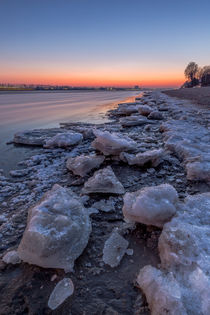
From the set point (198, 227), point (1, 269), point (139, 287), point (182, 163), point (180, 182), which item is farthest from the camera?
point (182, 163)

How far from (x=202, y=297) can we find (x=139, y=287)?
27 centimetres

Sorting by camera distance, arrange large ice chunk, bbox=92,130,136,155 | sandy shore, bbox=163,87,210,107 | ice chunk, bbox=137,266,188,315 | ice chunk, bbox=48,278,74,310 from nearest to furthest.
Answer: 1. ice chunk, bbox=137,266,188,315
2. ice chunk, bbox=48,278,74,310
3. large ice chunk, bbox=92,130,136,155
4. sandy shore, bbox=163,87,210,107

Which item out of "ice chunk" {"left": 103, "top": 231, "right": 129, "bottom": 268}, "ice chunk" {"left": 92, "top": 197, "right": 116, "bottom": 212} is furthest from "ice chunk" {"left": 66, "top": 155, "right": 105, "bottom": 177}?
"ice chunk" {"left": 103, "top": 231, "right": 129, "bottom": 268}

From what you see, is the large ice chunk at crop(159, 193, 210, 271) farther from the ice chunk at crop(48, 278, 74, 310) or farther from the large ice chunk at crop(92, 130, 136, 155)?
the large ice chunk at crop(92, 130, 136, 155)

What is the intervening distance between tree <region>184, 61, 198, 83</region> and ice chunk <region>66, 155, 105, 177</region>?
68599 mm

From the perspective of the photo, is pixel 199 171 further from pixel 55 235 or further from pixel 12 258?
pixel 12 258

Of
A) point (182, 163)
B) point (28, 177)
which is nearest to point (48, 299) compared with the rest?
point (28, 177)

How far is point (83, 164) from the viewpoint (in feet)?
6.94

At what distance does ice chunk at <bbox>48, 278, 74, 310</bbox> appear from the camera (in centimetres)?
77

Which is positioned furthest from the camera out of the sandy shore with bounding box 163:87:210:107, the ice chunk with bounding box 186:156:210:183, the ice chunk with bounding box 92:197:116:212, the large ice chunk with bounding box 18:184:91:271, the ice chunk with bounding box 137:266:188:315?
the sandy shore with bounding box 163:87:210:107

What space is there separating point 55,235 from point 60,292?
26cm

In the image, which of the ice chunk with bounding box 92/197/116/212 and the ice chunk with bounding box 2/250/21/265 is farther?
the ice chunk with bounding box 92/197/116/212

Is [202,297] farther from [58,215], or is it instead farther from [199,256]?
[58,215]

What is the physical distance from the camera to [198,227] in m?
1.06
